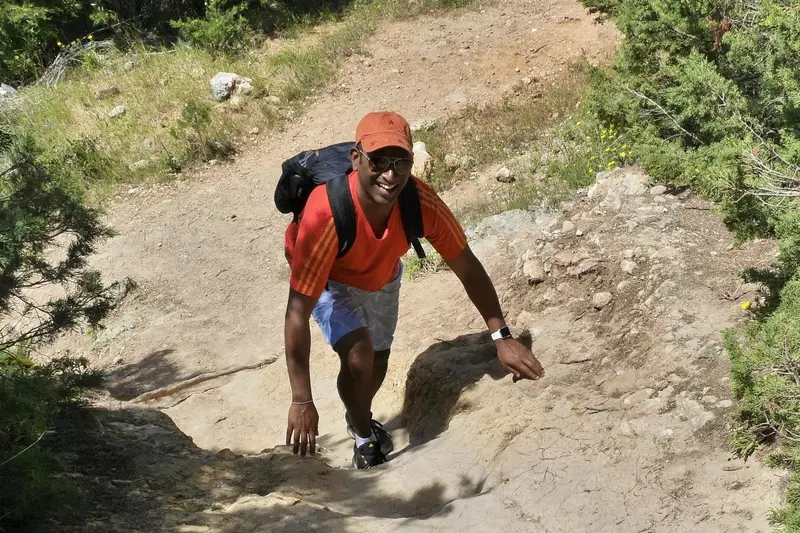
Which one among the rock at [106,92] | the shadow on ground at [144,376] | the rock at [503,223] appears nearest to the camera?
the rock at [503,223]

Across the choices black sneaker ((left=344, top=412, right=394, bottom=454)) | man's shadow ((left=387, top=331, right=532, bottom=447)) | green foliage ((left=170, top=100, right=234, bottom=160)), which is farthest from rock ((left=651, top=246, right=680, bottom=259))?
green foliage ((left=170, top=100, right=234, bottom=160))

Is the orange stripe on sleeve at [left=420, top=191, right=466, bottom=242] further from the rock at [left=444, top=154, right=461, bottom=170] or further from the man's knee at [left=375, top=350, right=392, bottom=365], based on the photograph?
the rock at [left=444, top=154, right=461, bottom=170]

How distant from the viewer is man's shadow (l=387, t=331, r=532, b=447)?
428cm

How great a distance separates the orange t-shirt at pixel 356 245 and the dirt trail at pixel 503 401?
→ 0.85 meters

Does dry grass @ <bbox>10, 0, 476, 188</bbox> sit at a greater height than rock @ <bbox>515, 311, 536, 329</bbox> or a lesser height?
greater

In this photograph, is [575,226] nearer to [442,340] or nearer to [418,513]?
[442,340]

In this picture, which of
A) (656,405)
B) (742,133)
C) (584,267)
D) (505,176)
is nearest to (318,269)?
(656,405)

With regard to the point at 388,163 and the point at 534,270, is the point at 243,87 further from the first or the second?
the point at 388,163

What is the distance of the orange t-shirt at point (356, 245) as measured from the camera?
3.38 metres

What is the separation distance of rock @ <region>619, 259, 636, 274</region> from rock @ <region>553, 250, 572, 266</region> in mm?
377

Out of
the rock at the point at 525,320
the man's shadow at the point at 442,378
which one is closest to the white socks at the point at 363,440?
the man's shadow at the point at 442,378

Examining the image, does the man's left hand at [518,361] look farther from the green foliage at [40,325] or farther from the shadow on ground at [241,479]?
the green foliage at [40,325]

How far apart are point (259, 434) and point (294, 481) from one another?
1842 mm

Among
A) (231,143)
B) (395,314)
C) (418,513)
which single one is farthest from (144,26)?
(418,513)
